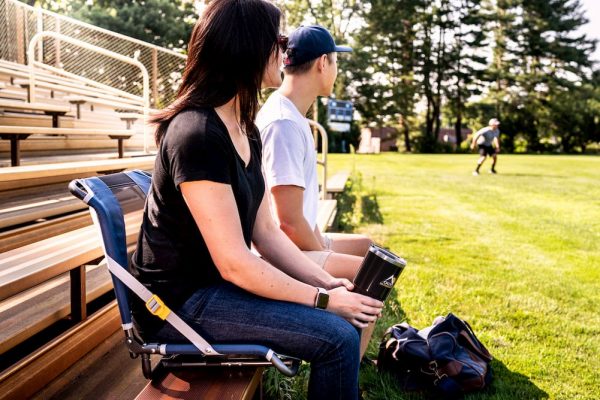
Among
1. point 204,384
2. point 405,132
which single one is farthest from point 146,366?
point 405,132

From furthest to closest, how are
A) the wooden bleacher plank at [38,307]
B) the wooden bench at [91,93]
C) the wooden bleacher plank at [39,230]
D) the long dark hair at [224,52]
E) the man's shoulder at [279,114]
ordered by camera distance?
the wooden bench at [91,93] → the wooden bleacher plank at [39,230] → the man's shoulder at [279,114] → the wooden bleacher plank at [38,307] → the long dark hair at [224,52]

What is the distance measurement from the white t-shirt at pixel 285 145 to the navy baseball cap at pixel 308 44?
224 mm

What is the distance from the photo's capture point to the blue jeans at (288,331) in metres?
1.64

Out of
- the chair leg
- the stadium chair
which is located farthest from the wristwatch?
the chair leg

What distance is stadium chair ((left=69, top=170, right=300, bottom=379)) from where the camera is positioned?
1640 mm

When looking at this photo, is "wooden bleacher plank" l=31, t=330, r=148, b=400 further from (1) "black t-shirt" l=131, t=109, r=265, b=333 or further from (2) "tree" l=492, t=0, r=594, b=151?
(2) "tree" l=492, t=0, r=594, b=151

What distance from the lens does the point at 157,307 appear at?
1619mm

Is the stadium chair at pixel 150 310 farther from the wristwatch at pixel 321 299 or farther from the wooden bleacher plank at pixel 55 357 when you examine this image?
the wooden bleacher plank at pixel 55 357

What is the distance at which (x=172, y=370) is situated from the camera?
1.79 m

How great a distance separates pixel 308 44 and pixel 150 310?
5.35 feet

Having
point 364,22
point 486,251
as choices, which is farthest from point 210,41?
point 364,22

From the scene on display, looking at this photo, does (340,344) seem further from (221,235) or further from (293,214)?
(293,214)

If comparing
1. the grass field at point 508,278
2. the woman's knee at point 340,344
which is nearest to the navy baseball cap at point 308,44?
the woman's knee at point 340,344

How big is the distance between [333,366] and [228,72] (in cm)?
92
